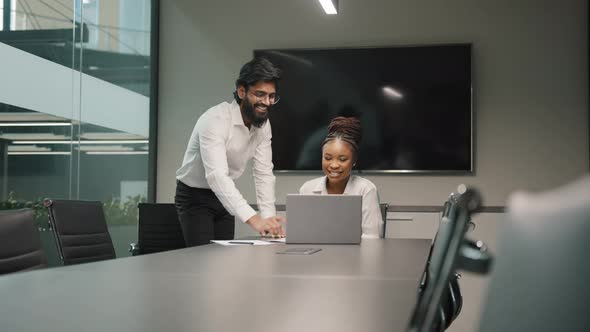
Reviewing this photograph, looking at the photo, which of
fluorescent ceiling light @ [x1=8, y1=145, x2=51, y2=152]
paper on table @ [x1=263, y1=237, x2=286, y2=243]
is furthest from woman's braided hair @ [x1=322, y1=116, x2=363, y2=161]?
fluorescent ceiling light @ [x1=8, y1=145, x2=51, y2=152]

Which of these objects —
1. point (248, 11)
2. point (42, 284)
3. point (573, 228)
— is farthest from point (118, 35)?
point (573, 228)

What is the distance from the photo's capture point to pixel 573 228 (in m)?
0.30

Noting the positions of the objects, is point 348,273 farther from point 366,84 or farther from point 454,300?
point 366,84

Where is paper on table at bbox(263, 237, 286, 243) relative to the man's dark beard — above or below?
below

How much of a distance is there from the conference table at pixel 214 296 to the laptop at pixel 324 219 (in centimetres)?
97

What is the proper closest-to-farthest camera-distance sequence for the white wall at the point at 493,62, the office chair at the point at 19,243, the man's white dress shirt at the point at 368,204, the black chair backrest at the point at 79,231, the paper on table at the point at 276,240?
the office chair at the point at 19,243 → the black chair backrest at the point at 79,231 → the paper on table at the point at 276,240 → the man's white dress shirt at the point at 368,204 → the white wall at the point at 493,62

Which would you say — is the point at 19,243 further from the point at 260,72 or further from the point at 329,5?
the point at 329,5

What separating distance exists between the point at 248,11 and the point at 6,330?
5362 mm

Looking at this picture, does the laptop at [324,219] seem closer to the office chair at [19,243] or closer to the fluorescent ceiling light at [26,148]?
A: the office chair at [19,243]

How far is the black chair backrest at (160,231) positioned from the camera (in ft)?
13.7

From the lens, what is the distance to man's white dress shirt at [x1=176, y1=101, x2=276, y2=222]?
10.9 ft

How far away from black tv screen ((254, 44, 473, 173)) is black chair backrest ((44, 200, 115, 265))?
2.80 meters

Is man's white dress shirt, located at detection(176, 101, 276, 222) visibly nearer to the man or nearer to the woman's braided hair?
the man

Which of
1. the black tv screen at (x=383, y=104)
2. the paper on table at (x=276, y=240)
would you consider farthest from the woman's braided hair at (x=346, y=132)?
the black tv screen at (x=383, y=104)
